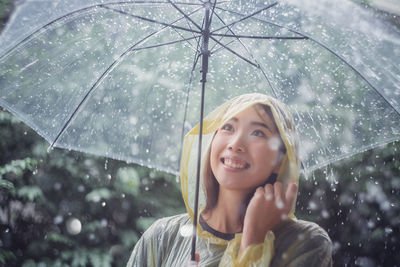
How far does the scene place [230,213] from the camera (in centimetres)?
153

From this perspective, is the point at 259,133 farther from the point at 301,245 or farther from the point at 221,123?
the point at 301,245

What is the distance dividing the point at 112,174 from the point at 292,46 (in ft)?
5.94

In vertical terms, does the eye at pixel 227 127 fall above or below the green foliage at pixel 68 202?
above

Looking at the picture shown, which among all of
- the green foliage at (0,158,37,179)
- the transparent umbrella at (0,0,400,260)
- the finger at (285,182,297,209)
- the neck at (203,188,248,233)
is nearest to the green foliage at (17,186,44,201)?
the green foliage at (0,158,37,179)

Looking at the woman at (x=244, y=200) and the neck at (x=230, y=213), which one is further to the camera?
the neck at (x=230, y=213)

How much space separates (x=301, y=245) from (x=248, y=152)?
38 centimetres

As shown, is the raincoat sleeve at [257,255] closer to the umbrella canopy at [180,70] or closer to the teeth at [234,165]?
the teeth at [234,165]

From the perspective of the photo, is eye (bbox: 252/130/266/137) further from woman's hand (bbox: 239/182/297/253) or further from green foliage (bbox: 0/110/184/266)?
green foliage (bbox: 0/110/184/266)

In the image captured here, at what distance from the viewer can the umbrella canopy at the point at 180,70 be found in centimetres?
140

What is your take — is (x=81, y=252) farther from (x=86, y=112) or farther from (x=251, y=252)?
(x=251, y=252)

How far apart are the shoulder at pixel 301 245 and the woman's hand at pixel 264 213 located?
6 centimetres

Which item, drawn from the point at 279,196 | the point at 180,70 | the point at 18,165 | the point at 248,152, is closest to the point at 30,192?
the point at 18,165

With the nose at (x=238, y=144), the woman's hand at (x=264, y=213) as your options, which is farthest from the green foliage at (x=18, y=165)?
the woman's hand at (x=264, y=213)

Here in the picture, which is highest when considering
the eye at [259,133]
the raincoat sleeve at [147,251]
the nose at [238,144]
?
the eye at [259,133]
